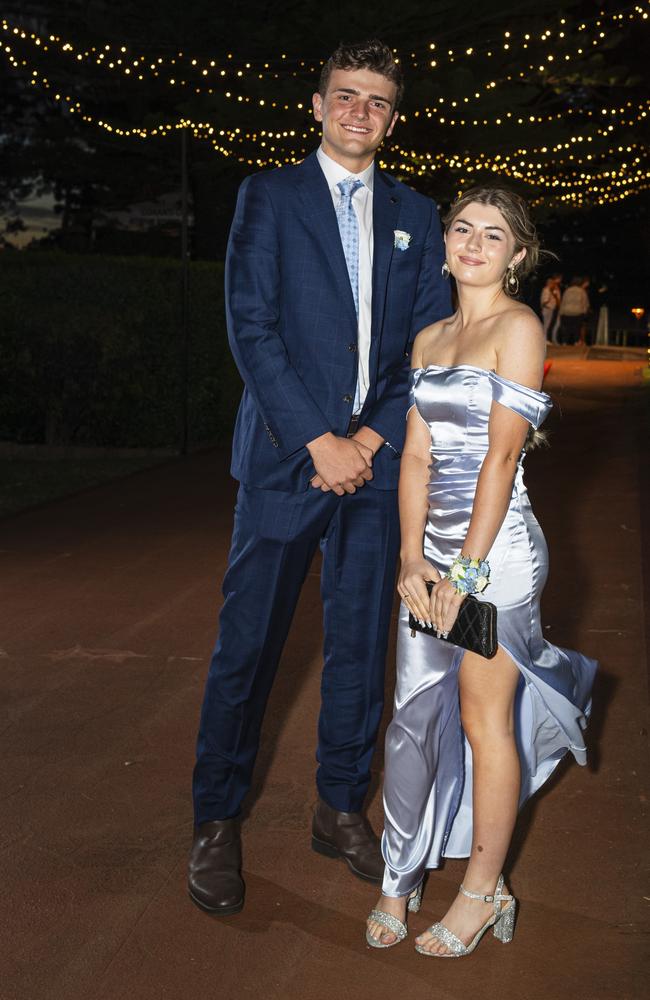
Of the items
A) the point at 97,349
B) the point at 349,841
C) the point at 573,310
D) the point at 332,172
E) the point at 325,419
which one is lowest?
the point at 573,310

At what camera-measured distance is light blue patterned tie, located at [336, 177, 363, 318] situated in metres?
3.69

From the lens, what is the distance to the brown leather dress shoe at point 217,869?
3.57 meters

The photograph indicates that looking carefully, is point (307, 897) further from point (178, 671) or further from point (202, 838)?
point (178, 671)

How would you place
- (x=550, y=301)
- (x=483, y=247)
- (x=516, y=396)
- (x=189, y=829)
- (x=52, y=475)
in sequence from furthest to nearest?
1. (x=550, y=301)
2. (x=52, y=475)
3. (x=189, y=829)
4. (x=483, y=247)
5. (x=516, y=396)

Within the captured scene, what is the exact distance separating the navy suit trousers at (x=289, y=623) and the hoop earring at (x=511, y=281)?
26.8 inches

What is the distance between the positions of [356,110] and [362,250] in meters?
0.37

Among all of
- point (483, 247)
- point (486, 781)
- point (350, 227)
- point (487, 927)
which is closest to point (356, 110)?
point (350, 227)

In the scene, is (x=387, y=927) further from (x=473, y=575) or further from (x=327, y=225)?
(x=327, y=225)

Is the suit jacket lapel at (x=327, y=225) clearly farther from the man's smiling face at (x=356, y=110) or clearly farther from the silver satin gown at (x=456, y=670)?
the silver satin gown at (x=456, y=670)

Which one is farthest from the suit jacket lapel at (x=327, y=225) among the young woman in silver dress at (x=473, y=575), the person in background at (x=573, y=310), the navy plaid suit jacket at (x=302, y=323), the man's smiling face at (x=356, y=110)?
the person in background at (x=573, y=310)

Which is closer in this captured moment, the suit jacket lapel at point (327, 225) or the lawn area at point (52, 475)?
the suit jacket lapel at point (327, 225)

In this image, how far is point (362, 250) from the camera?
3.71 m

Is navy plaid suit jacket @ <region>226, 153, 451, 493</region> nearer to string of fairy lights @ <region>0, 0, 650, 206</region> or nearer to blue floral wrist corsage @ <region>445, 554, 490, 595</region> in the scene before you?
blue floral wrist corsage @ <region>445, 554, 490, 595</region>

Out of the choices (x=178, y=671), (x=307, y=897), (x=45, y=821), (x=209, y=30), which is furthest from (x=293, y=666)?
(x=209, y=30)
